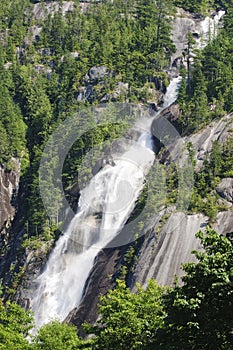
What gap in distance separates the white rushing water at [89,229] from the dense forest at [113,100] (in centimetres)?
309

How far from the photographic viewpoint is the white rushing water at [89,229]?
62.4m

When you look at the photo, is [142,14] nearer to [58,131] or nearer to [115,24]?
[115,24]

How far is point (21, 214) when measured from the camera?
269ft

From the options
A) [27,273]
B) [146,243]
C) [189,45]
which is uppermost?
[189,45]

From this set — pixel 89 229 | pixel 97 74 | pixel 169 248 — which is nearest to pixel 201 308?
pixel 169 248

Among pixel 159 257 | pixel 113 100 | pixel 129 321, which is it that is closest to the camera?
pixel 129 321

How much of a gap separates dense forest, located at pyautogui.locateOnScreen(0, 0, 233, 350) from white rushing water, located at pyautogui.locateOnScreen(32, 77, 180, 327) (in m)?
3.09

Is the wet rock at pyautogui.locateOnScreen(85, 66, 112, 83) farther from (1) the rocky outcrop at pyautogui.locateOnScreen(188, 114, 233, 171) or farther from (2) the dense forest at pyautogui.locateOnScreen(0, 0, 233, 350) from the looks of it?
(1) the rocky outcrop at pyautogui.locateOnScreen(188, 114, 233, 171)

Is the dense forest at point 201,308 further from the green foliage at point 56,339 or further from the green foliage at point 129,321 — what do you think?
the green foliage at point 56,339

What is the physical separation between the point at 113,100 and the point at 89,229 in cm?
2536

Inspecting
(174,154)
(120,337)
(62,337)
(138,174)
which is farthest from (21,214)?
(120,337)

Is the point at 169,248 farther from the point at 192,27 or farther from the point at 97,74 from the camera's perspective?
the point at 192,27

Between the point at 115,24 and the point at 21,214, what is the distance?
3995cm

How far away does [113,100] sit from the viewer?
88.8 meters
